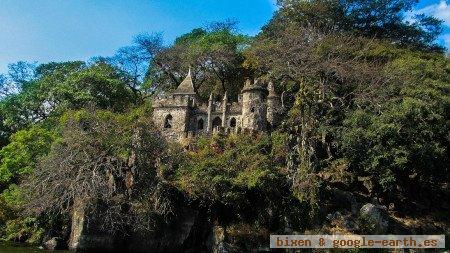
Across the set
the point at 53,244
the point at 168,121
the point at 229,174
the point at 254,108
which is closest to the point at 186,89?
the point at 168,121

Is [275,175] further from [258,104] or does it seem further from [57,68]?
[57,68]

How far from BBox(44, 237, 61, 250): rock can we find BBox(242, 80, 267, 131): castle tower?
47.9 ft

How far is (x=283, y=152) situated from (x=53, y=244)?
13478 millimetres

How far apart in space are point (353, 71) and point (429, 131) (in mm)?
7846

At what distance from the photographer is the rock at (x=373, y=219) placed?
81.3 feet

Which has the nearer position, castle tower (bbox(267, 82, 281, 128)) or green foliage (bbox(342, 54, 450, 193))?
green foliage (bbox(342, 54, 450, 193))

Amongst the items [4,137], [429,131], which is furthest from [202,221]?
[4,137]

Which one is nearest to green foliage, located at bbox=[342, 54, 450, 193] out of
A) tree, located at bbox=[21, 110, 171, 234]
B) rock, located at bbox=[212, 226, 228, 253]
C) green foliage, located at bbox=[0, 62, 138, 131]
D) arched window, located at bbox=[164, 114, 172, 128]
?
rock, located at bbox=[212, 226, 228, 253]

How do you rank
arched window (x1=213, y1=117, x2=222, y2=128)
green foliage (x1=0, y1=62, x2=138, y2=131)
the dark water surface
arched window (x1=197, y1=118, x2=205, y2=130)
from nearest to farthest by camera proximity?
the dark water surface
arched window (x1=213, y1=117, x2=222, y2=128)
arched window (x1=197, y1=118, x2=205, y2=130)
green foliage (x1=0, y1=62, x2=138, y2=131)

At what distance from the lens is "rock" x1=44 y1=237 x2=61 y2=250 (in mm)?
23984

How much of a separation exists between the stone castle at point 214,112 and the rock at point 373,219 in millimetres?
10214

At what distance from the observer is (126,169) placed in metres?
25.0

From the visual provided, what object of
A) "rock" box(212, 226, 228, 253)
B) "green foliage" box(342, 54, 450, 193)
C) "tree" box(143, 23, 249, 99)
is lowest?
"rock" box(212, 226, 228, 253)

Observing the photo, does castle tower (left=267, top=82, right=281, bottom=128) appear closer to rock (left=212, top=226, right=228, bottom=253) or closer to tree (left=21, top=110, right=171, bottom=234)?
tree (left=21, top=110, right=171, bottom=234)
